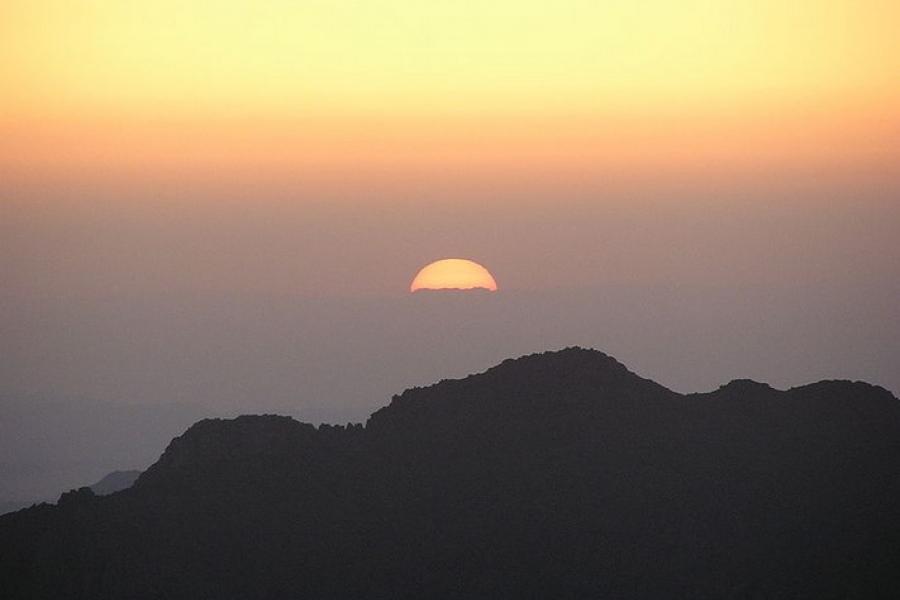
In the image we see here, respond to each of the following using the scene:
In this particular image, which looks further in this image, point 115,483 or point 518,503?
point 115,483

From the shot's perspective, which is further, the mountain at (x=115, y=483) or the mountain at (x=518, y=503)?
the mountain at (x=115, y=483)

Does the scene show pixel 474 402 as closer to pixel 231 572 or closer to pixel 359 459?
pixel 359 459

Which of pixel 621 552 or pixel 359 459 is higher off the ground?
pixel 359 459

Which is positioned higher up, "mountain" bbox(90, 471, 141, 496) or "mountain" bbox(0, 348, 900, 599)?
"mountain" bbox(90, 471, 141, 496)

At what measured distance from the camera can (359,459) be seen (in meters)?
109

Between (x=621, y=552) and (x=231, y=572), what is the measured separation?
23.5 m

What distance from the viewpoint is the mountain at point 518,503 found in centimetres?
9850

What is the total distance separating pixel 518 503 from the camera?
10262cm

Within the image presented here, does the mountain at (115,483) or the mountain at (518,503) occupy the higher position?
the mountain at (115,483)

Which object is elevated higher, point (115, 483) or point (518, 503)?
point (115, 483)

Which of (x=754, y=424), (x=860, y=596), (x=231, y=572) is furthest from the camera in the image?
(x=754, y=424)

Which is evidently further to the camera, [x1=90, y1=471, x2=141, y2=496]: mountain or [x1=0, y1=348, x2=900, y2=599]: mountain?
[x1=90, y1=471, x2=141, y2=496]: mountain

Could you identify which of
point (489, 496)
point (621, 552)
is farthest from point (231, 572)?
point (621, 552)

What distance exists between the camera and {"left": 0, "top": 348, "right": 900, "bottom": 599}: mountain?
98.5m
